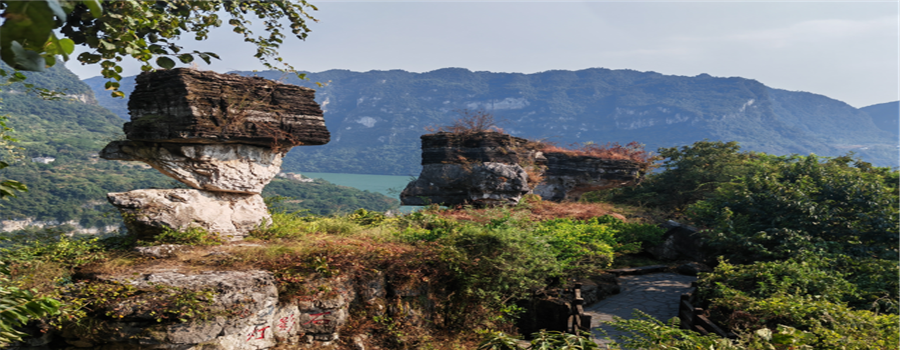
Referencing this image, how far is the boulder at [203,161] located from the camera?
6504mm

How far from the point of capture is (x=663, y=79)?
184625 mm

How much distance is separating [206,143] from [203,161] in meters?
0.26

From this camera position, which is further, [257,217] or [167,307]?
[257,217]

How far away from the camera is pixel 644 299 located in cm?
942

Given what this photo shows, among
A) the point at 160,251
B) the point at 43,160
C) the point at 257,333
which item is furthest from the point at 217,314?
the point at 43,160

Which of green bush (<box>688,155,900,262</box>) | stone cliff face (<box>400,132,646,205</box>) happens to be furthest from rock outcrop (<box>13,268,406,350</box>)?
green bush (<box>688,155,900,262</box>)

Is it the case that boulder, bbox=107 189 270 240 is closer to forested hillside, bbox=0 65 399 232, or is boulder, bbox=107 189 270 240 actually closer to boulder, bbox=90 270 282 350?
boulder, bbox=90 270 282 350

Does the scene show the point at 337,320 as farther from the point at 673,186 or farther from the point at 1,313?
the point at 673,186

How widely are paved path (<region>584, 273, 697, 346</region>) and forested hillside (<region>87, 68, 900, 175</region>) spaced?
272 feet

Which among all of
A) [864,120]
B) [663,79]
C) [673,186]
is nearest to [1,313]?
[673,186]

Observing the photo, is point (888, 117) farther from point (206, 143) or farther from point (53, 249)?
point (53, 249)

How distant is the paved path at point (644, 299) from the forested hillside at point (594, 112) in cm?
8297

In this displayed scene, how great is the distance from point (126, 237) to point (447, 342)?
459 centimetres

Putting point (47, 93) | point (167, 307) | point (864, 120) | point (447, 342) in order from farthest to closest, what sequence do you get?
1. point (864, 120)
2. point (447, 342)
3. point (47, 93)
4. point (167, 307)
